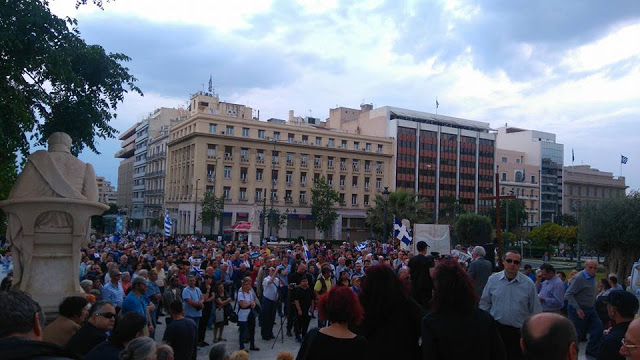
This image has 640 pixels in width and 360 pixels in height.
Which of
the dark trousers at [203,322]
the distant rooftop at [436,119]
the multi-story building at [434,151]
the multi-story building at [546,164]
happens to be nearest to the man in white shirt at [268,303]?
the dark trousers at [203,322]

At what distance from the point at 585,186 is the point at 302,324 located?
10358cm

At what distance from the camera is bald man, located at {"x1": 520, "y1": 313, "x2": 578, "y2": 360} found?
8.93 ft

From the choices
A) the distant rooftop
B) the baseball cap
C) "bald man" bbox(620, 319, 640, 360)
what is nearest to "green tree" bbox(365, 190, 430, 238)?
the distant rooftop

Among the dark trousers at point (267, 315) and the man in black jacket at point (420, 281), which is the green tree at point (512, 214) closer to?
the dark trousers at point (267, 315)

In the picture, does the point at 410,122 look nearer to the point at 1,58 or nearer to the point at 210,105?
the point at 210,105

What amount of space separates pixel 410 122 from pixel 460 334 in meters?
79.0

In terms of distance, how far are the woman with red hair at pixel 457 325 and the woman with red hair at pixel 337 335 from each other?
0.51 m

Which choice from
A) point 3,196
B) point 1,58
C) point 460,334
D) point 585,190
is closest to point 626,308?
point 460,334

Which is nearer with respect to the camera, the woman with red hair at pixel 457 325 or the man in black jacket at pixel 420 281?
the woman with red hair at pixel 457 325

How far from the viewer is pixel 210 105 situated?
268ft

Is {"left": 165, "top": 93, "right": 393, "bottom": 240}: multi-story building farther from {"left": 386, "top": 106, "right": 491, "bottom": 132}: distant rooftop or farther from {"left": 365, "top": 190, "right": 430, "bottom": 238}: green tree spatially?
{"left": 365, "top": 190, "right": 430, "bottom": 238}: green tree

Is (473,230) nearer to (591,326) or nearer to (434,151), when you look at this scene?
(434,151)

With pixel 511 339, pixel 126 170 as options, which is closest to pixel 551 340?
pixel 511 339

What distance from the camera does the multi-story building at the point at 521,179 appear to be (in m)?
93.3
